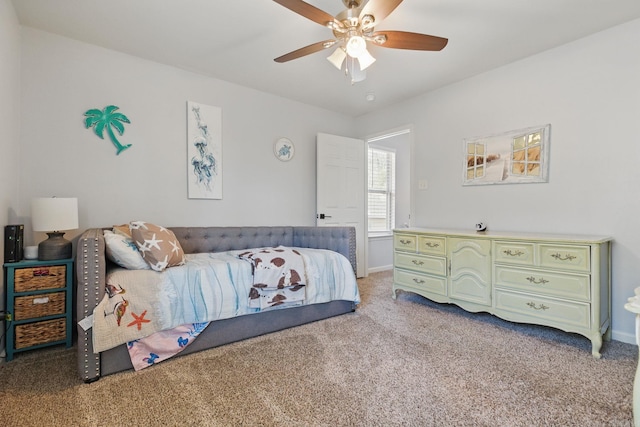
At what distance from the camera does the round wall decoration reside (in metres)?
3.94

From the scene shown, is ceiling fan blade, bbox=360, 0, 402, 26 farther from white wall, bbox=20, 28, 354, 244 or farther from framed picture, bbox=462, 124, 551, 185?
white wall, bbox=20, 28, 354, 244

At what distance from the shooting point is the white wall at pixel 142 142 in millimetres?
2545

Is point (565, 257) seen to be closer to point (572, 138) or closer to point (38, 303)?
point (572, 138)

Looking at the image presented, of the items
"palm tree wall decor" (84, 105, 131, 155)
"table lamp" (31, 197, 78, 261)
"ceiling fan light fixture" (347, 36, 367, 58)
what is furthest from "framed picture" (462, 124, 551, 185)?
"table lamp" (31, 197, 78, 261)

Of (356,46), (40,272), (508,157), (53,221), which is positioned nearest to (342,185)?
(508,157)

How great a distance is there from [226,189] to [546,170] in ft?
10.4

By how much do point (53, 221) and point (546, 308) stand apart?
3646 mm

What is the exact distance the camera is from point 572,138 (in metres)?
2.65

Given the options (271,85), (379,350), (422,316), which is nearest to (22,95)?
(271,85)

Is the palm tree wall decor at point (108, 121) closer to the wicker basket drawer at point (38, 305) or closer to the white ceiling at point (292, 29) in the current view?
the white ceiling at point (292, 29)

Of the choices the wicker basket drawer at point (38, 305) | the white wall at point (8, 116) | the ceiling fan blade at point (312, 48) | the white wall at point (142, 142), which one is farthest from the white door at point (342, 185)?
the white wall at point (8, 116)

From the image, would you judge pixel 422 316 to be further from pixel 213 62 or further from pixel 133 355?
pixel 213 62

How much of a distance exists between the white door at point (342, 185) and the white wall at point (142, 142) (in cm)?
26

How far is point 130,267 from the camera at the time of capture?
6.83 ft
